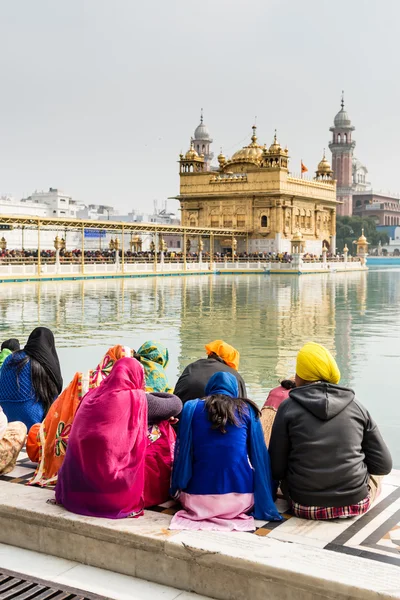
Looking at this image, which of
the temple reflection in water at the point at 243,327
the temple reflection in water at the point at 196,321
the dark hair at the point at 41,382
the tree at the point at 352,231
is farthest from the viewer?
the tree at the point at 352,231

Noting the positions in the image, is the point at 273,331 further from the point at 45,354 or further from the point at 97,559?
the point at 97,559

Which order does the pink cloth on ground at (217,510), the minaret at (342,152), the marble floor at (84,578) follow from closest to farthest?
the marble floor at (84,578) < the pink cloth on ground at (217,510) < the minaret at (342,152)

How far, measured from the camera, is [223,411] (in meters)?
3.79

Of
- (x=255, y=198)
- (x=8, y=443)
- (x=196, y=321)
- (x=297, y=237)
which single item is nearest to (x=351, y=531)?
(x=8, y=443)

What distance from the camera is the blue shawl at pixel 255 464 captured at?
3850 mm

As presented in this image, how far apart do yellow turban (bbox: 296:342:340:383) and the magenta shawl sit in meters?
0.82

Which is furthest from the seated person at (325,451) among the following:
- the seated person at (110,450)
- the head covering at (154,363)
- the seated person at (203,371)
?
the head covering at (154,363)

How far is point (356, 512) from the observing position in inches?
151

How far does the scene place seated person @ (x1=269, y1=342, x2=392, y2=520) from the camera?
12.4ft

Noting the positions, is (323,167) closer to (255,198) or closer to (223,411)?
(255,198)

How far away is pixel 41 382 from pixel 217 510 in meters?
2.04

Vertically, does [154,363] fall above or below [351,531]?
above

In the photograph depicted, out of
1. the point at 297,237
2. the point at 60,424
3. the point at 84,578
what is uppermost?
the point at 297,237

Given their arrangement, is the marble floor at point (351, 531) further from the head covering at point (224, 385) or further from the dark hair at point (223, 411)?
the head covering at point (224, 385)
